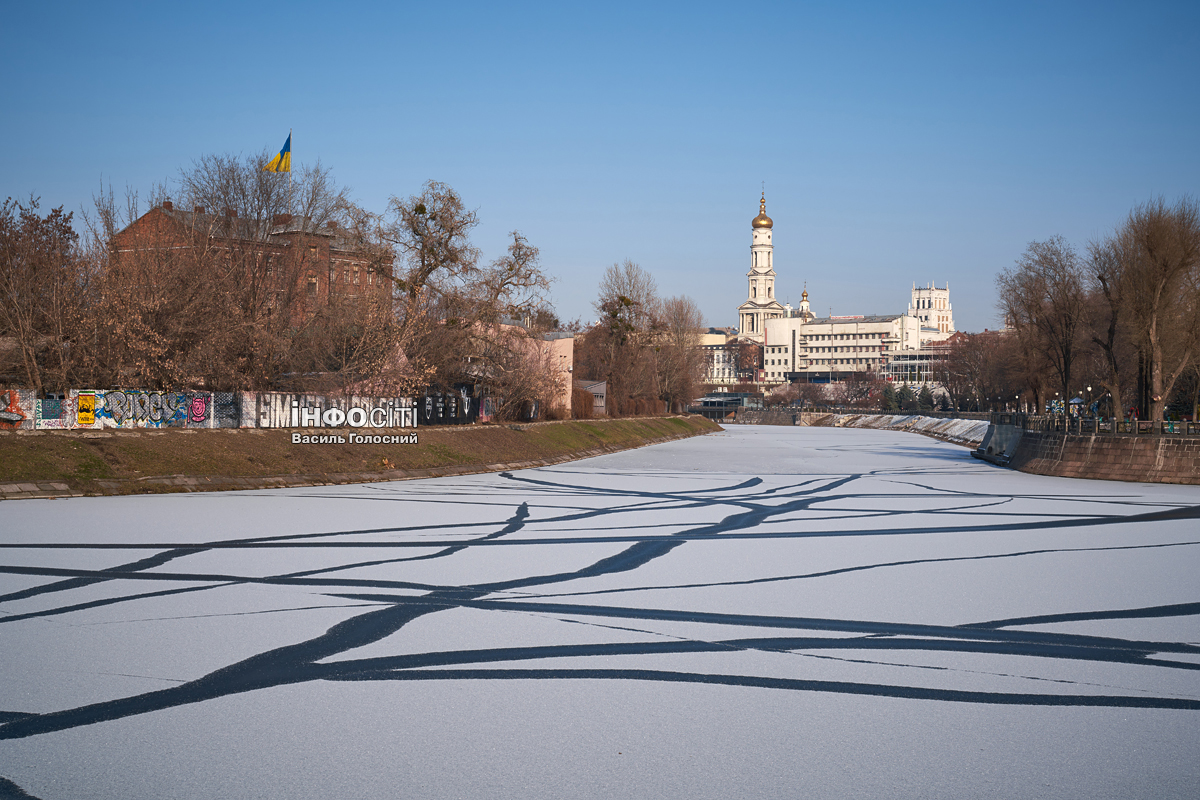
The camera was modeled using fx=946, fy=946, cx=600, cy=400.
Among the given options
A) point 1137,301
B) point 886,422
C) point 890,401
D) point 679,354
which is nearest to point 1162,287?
point 1137,301

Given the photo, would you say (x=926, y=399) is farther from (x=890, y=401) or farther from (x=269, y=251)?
(x=269, y=251)

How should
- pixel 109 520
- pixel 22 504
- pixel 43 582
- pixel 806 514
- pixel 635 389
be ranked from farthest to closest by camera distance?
pixel 635 389
pixel 806 514
pixel 22 504
pixel 109 520
pixel 43 582

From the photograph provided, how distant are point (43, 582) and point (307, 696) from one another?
22.0 feet

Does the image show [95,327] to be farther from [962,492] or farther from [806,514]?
[962,492]

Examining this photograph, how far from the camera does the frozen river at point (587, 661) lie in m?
6.51

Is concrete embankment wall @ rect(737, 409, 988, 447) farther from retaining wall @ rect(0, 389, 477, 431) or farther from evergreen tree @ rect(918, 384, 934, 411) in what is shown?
retaining wall @ rect(0, 389, 477, 431)

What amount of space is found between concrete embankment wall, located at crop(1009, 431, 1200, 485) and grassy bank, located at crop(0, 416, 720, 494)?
22.6 m

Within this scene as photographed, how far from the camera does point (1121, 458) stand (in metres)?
37.1

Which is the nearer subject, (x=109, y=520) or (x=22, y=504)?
(x=109, y=520)

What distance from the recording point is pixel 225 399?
33.8m

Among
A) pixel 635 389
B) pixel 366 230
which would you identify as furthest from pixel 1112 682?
pixel 635 389

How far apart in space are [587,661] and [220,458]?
23195mm

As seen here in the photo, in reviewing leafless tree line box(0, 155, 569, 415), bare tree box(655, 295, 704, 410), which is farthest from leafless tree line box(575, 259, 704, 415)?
leafless tree line box(0, 155, 569, 415)

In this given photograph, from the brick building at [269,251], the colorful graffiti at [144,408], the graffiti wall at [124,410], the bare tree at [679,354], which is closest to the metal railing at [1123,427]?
the brick building at [269,251]
